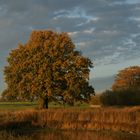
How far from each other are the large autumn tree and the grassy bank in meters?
13.5

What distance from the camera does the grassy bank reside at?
33.0 metres

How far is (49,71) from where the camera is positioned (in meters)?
51.6

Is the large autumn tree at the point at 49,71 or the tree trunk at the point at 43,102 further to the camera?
the tree trunk at the point at 43,102

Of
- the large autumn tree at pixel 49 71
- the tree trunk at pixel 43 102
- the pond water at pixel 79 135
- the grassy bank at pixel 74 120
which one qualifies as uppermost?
the large autumn tree at pixel 49 71

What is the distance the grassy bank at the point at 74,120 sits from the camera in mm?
33000

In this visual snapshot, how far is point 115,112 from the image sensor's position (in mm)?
35250

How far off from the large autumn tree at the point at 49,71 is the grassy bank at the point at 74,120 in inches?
532

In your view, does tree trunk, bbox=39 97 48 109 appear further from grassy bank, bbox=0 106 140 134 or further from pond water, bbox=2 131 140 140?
pond water, bbox=2 131 140 140

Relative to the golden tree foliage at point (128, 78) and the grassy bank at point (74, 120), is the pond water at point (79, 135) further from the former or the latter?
the golden tree foliage at point (128, 78)

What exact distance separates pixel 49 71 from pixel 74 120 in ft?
55.2

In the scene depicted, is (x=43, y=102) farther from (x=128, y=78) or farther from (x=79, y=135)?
(x=128, y=78)

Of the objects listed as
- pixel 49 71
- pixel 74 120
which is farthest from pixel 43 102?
pixel 74 120

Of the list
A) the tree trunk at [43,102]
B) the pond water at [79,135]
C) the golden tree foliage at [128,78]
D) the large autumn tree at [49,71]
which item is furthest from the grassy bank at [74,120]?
the golden tree foliage at [128,78]

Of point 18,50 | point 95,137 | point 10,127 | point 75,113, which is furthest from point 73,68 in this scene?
point 95,137
